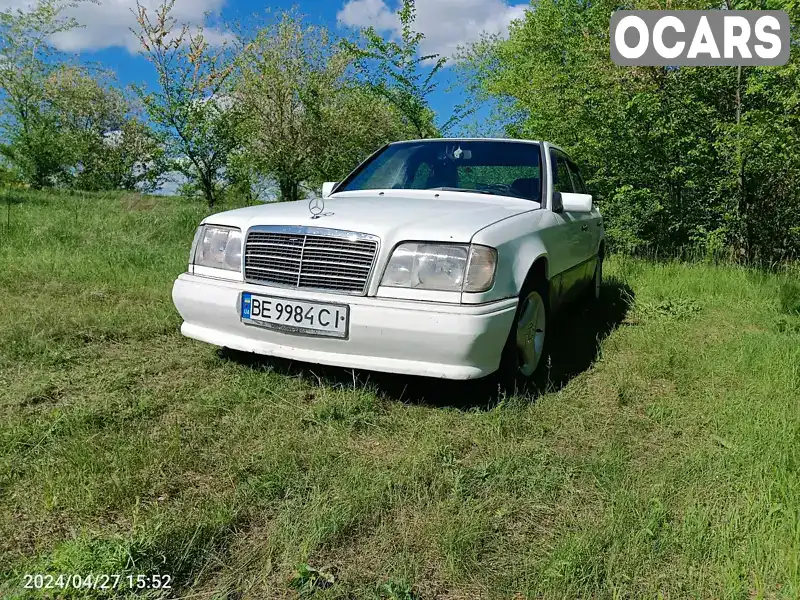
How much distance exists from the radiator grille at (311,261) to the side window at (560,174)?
181 centimetres

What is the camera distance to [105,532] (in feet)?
5.89

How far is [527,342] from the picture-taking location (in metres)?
3.28

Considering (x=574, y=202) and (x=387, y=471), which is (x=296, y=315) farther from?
(x=574, y=202)

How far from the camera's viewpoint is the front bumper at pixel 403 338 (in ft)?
8.59

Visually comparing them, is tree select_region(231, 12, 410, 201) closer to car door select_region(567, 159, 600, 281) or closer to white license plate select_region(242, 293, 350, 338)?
car door select_region(567, 159, 600, 281)

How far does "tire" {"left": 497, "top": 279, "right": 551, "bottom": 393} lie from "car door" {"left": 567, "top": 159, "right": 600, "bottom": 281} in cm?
127

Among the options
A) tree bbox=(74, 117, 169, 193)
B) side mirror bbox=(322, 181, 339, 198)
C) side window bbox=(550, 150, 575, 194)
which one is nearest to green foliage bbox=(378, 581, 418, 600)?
side window bbox=(550, 150, 575, 194)

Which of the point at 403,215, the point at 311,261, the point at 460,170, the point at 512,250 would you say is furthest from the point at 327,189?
the point at 512,250

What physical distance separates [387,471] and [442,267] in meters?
0.96

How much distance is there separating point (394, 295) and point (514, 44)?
67.5ft

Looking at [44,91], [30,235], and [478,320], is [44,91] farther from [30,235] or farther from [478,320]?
[478,320]

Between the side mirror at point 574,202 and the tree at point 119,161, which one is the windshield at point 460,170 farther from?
the tree at point 119,161

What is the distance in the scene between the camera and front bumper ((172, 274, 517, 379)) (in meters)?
2.62

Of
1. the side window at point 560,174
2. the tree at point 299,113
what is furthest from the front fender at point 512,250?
the tree at point 299,113
